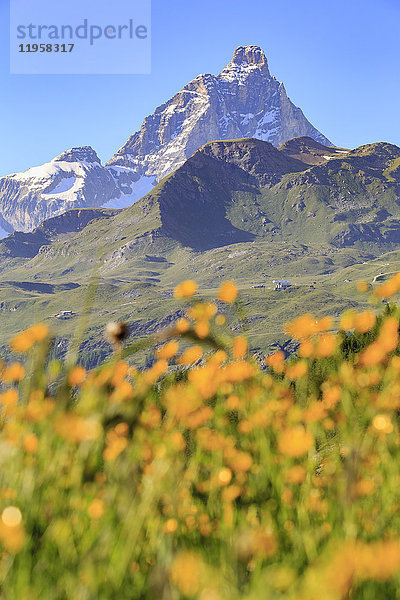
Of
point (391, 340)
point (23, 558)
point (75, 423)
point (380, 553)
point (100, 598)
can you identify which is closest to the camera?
point (380, 553)

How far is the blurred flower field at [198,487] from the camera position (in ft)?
7.79

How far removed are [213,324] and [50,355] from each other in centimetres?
143

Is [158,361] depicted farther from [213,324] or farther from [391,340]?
[391,340]

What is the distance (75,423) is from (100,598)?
1266 millimetres

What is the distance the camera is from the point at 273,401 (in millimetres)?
4672

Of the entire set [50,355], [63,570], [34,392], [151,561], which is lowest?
[151,561]

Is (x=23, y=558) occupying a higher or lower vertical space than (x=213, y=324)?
lower

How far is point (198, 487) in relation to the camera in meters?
3.97

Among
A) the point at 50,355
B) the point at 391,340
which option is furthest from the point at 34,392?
the point at 391,340

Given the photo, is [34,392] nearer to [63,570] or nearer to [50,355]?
[50,355]

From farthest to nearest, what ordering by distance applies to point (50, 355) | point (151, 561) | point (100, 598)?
point (50, 355) → point (151, 561) → point (100, 598)

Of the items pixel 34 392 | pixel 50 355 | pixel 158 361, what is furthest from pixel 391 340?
pixel 34 392

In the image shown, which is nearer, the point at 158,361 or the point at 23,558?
the point at 23,558

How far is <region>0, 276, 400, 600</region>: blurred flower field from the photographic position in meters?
2.38
